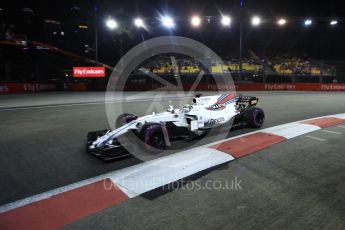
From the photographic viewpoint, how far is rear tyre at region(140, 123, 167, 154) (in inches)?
217

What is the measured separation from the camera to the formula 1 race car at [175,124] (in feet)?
18.3

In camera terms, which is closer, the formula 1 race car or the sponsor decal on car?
the formula 1 race car

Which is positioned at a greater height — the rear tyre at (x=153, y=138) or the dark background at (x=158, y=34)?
the dark background at (x=158, y=34)

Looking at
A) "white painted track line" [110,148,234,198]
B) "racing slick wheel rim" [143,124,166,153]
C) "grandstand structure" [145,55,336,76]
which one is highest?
"grandstand structure" [145,55,336,76]

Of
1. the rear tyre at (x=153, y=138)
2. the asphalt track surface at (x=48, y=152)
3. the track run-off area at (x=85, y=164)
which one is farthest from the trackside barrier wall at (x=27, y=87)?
the rear tyre at (x=153, y=138)

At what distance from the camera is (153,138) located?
5.69 m

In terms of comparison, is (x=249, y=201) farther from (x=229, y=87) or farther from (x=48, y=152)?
(x=229, y=87)

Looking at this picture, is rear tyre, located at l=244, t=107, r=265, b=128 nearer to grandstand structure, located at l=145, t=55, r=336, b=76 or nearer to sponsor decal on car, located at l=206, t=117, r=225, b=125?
sponsor decal on car, located at l=206, t=117, r=225, b=125

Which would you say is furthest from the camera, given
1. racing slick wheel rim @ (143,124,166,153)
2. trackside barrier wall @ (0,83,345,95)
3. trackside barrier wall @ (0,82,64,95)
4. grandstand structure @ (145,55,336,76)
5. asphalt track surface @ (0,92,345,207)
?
grandstand structure @ (145,55,336,76)

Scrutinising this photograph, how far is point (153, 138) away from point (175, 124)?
86 centimetres

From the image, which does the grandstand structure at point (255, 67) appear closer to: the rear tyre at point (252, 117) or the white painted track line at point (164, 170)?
the rear tyre at point (252, 117)

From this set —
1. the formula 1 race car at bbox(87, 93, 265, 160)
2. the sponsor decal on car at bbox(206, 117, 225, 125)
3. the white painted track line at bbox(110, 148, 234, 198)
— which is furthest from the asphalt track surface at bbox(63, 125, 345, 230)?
the sponsor decal on car at bbox(206, 117, 225, 125)

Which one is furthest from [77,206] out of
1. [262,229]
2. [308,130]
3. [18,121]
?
[18,121]

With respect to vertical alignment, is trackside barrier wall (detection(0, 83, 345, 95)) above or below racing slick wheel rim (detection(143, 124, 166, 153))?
above
